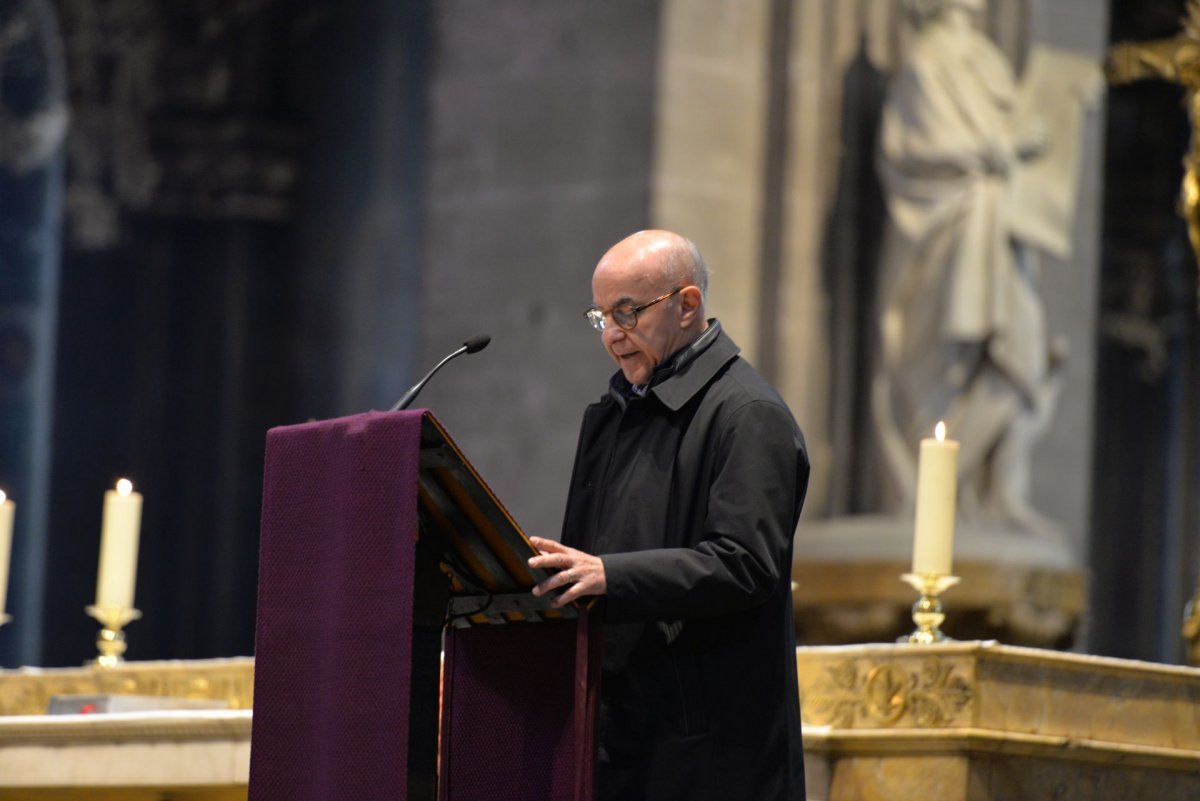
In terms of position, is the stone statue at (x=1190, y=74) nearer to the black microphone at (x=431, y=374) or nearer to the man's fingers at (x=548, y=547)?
the black microphone at (x=431, y=374)

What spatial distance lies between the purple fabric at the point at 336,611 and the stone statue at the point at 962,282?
17.8 feet

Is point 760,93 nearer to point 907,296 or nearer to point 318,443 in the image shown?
point 907,296

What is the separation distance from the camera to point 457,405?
Result: 9.83 metres

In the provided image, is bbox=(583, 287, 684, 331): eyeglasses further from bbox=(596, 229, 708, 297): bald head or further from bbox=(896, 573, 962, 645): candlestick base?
bbox=(896, 573, 962, 645): candlestick base

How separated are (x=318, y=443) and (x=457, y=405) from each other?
6017 mm

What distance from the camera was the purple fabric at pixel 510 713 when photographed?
3.79 metres

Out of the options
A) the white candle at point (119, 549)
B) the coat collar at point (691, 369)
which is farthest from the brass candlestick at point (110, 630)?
the coat collar at point (691, 369)

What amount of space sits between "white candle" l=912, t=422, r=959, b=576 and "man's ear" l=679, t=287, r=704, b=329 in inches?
51.5

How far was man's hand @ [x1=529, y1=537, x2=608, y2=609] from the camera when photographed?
353 cm

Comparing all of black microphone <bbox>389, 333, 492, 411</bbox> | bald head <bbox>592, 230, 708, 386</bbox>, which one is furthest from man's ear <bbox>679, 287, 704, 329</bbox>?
black microphone <bbox>389, 333, 492, 411</bbox>

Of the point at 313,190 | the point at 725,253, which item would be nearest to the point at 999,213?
the point at 725,253

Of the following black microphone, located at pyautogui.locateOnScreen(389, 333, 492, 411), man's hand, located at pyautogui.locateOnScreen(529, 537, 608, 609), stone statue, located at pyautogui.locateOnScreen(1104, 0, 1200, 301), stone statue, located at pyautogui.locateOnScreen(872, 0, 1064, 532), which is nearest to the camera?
man's hand, located at pyautogui.locateOnScreen(529, 537, 608, 609)

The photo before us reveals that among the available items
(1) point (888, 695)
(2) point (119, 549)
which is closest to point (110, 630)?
(2) point (119, 549)

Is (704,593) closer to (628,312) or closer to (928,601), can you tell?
(628,312)
